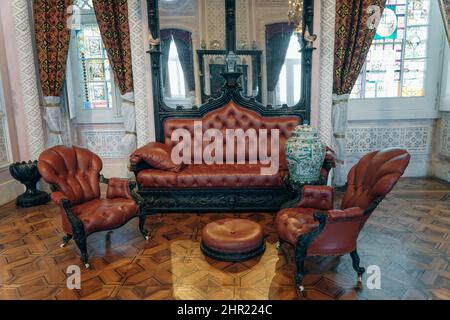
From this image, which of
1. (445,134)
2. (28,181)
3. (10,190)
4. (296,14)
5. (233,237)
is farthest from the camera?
(445,134)

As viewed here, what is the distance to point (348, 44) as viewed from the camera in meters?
4.24

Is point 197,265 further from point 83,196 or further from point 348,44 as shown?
point 348,44

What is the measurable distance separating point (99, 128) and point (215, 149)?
2328 millimetres

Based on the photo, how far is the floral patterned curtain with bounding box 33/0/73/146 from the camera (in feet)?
14.1

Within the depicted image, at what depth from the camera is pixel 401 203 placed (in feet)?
12.9

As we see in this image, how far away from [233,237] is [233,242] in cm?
6

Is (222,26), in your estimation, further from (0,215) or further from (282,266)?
(0,215)

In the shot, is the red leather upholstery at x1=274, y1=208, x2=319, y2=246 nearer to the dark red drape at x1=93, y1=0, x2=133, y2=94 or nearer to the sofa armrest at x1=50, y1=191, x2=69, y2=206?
the sofa armrest at x1=50, y1=191, x2=69, y2=206

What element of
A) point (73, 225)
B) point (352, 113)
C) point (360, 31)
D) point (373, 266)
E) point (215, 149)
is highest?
point (360, 31)

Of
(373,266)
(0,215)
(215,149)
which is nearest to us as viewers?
(373,266)

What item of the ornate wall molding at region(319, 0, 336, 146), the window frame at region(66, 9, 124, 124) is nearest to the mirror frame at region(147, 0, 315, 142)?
the ornate wall molding at region(319, 0, 336, 146)

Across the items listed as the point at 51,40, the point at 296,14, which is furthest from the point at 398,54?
the point at 51,40

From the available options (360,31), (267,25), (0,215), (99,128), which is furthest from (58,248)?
(360,31)

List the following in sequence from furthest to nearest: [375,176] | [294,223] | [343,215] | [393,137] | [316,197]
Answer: [393,137], [316,197], [294,223], [375,176], [343,215]
